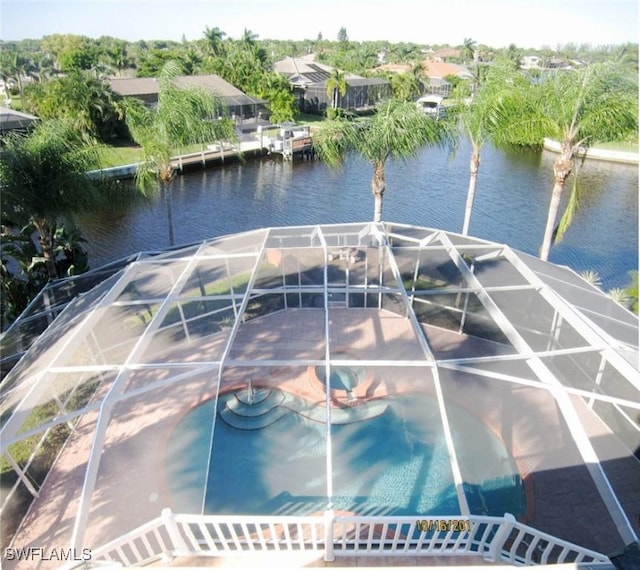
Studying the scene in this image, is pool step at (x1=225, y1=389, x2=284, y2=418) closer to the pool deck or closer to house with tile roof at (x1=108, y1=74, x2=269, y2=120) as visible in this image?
the pool deck

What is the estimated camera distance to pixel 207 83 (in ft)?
155

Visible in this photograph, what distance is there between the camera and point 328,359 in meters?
8.14

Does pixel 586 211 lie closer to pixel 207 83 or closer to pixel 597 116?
pixel 597 116

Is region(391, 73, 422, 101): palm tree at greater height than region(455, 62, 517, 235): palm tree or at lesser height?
greater

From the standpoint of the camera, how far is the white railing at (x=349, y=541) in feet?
19.2

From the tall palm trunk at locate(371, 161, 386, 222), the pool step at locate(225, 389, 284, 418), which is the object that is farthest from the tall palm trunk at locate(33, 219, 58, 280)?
the tall palm trunk at locate(371, 161, 386, 222)

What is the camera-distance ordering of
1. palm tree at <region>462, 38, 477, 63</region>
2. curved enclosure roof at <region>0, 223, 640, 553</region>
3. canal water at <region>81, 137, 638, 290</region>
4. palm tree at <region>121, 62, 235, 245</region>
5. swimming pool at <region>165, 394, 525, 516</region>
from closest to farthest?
swimming pool at <region>165, 394, 525, 516</region> < curved enclosure roof at <region>0, 223, 640, 553</region> < palm tree at <region>121, 62, 235, 245</region> < canal water at <region>81, 137, 638, 290</region> < palm tree at <region>462, 38, 477, 63</region>

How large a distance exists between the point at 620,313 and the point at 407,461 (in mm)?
8014

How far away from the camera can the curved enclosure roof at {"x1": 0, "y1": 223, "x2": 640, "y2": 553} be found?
24.0 feet

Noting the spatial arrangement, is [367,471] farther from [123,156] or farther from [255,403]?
[123,156]

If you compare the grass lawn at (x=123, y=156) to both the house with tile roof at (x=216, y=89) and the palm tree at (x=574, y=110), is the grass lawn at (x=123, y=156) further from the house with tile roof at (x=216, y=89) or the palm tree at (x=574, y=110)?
the palm tree at (x=574, y=110)

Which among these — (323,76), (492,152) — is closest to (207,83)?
(323,76)

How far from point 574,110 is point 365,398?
12.6m

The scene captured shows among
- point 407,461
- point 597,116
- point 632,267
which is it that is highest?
point 597,116
